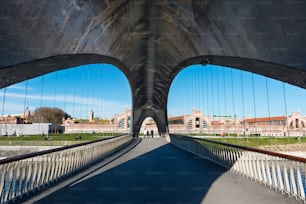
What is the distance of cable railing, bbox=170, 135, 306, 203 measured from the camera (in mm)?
3482

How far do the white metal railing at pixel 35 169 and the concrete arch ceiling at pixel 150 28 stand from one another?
4556mm

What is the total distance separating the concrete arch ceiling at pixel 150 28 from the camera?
7020 millimetres

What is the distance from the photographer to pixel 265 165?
14.7 feet

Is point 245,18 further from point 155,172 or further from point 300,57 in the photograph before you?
point 155,172

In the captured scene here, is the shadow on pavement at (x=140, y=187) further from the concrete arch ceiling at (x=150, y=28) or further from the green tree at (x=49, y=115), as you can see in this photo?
the green tree at (x=49, y=115)

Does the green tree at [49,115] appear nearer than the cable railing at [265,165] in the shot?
No

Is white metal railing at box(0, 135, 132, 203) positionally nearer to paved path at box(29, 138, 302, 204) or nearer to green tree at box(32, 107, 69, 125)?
paved path at box(29, 138, 302, 204)

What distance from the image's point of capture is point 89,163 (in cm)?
643

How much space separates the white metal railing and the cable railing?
14.6ft

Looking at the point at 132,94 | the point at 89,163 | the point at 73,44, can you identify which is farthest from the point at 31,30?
the point at 132,94

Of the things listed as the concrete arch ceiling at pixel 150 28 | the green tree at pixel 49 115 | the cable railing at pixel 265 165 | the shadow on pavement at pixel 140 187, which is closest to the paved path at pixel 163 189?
the shadow on pavement at pixel 140 187

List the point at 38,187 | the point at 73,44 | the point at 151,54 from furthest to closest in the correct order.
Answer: the point at 151,54 < the point at 73,44 < the point at 38,187

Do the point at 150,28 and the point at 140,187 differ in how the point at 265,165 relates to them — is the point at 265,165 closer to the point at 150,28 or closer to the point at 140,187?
the point at 140,187

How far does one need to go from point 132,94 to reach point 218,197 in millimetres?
25271
